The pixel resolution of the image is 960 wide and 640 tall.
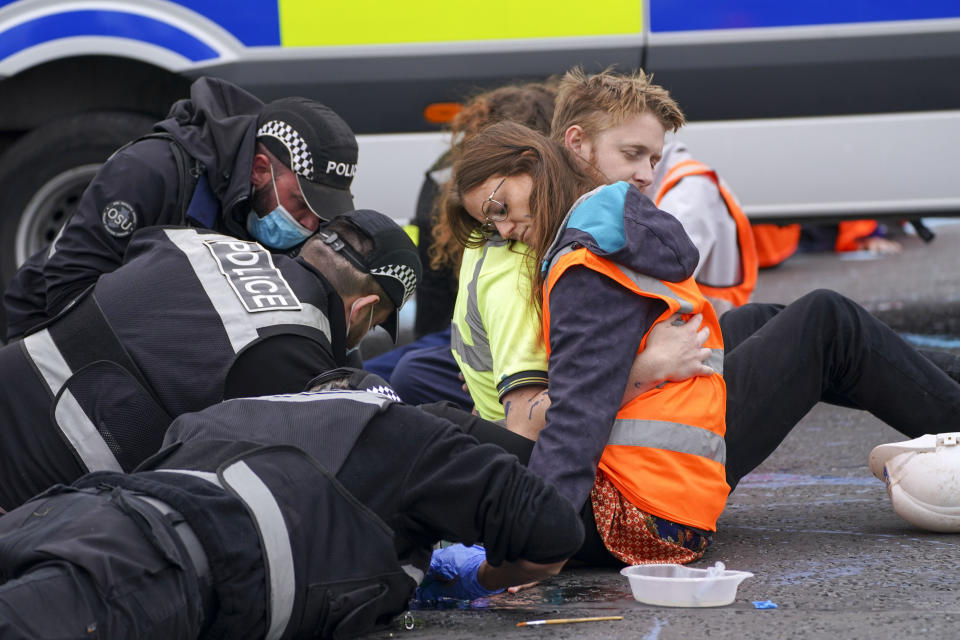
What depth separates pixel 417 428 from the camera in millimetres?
2256

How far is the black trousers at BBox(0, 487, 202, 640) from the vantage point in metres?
1.89

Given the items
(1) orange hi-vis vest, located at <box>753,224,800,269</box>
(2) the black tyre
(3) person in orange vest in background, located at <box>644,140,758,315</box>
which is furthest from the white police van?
(1) orange hi-vis vest, located at <box>753,224,800,269</box>

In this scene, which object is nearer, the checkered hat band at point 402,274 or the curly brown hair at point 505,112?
the checkered hat band at point 402,274

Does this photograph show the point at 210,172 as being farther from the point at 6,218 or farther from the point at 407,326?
the point at 407,326

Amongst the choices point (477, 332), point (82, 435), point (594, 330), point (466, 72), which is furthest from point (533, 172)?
point (466, 72)

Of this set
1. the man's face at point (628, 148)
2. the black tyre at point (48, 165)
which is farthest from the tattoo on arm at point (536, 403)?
the black tyre at point (48, 165)

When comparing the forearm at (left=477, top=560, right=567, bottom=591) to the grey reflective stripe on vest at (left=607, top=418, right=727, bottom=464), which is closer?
the forearm at (left=477, top=560, right=567, bottom=591)

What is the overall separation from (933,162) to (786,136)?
0.62m

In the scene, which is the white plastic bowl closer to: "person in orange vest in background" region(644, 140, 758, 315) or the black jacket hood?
the black jacket hood

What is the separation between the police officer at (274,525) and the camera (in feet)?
6.42

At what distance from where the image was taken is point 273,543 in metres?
2.07

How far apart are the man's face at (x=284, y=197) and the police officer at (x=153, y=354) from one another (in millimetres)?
670

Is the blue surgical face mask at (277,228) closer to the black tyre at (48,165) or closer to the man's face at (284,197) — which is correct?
the man's face at (284,197)

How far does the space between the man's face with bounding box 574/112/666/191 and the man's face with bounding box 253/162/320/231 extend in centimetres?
80
